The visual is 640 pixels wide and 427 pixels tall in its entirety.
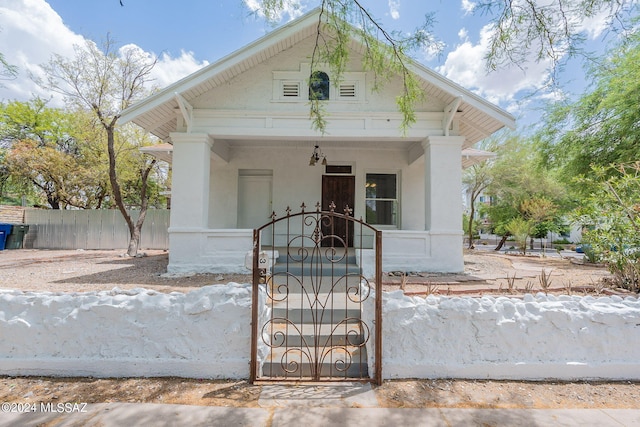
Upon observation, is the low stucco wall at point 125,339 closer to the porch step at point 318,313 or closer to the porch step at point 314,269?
the porch step at point 318,313

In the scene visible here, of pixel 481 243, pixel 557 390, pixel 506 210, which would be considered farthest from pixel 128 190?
pixel 481 243

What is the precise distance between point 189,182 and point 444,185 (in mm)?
5974

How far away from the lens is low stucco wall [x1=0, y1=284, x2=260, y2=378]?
3.10 m

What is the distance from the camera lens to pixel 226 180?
976cm

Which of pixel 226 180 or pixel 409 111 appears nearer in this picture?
pixel 409 111

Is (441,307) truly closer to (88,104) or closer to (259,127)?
(259,127)

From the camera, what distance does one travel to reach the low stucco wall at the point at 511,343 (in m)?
3.10

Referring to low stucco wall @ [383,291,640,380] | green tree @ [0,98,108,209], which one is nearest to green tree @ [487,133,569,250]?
low stucco wall @ [383,291,640,380]

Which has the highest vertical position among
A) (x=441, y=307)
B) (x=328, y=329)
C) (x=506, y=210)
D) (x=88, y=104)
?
(x=88, y=104)

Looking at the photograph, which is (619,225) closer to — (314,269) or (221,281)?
(314,269)

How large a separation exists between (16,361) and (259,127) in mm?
5905

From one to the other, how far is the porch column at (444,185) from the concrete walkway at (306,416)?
5.02 metres

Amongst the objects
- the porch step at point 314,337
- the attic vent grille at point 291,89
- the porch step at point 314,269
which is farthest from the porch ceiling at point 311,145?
the porch step at point 314,337

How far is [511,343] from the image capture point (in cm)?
313
